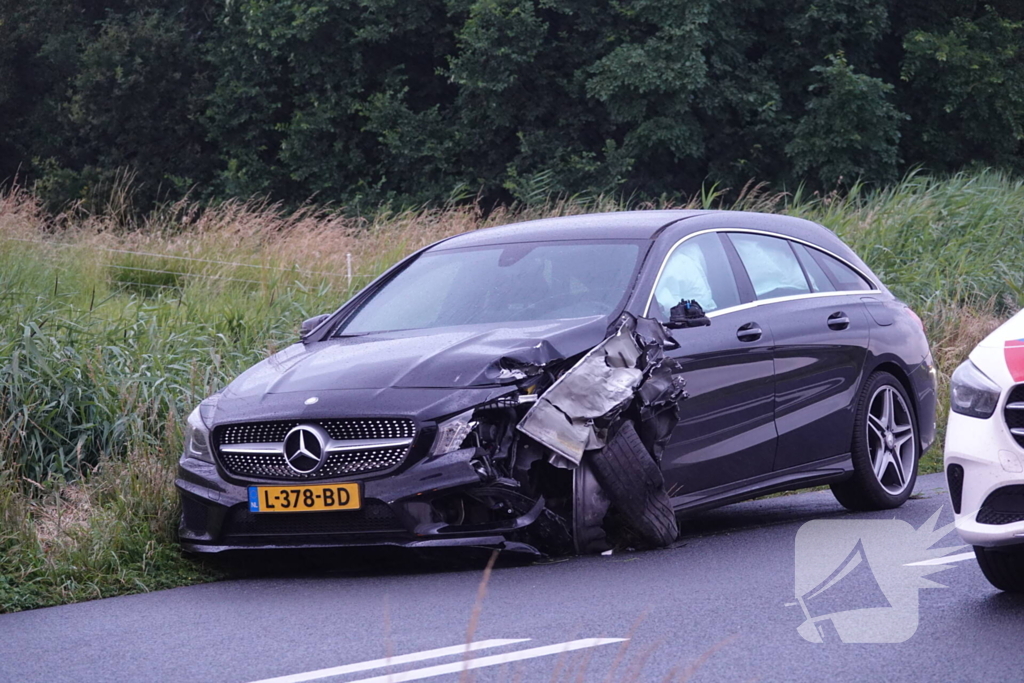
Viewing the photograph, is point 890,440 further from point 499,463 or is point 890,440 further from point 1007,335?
point 1007,335

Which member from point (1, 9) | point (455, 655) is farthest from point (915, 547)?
point (1, 9)

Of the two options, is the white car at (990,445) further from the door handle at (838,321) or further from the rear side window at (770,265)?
the door handle at (838,321)

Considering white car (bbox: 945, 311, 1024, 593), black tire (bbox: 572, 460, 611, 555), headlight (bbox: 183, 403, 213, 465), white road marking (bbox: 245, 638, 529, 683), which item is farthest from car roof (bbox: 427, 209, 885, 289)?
white road marking (bbox: 245, 638, 529, 683)

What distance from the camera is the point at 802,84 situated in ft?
115

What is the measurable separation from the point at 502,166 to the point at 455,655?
31181 mm

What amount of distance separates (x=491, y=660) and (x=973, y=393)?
82.0 inches

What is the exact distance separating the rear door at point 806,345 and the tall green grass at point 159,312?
2.69 meters

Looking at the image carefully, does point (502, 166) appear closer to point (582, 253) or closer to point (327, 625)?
point (582, 253)

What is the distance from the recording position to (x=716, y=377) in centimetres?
776

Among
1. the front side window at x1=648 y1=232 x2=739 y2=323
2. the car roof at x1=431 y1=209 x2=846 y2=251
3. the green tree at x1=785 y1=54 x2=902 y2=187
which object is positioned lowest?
the green tree at x1=785 y1=54 x2=902 y2=187

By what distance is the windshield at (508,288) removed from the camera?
7777 millimetres

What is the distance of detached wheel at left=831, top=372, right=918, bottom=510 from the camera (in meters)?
8.67

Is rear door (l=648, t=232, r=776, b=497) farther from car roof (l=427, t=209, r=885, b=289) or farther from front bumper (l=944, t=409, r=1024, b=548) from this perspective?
front bumper (l=944, t=409, r=1024, b=548)

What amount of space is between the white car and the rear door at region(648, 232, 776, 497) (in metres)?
1.82
